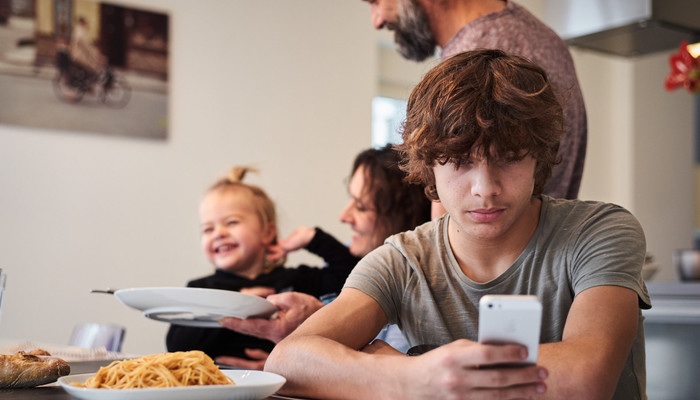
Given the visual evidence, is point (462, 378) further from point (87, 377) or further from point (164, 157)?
point (164, 157)

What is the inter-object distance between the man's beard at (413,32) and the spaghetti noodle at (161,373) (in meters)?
1.09

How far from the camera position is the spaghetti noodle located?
2.94 ft

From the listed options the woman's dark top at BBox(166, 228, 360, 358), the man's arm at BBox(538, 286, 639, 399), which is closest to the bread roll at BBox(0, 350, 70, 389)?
the man's arm at BBox(538, 286, 639, 399)

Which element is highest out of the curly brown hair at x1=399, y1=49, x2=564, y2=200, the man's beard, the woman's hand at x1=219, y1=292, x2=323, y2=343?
the man's beard

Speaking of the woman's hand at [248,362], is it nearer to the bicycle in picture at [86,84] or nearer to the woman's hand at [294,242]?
the woman's hand at [294,242]

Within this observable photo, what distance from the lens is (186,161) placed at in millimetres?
4008

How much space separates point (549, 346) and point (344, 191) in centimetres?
360

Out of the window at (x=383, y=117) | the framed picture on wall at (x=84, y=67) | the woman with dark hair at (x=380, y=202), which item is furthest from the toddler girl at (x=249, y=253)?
the window at (x=383, y=117)

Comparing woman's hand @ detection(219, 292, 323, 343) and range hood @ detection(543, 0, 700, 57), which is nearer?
woman's hand @ detection(219, 292, 323, 343)

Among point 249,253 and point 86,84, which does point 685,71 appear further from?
point 86,84

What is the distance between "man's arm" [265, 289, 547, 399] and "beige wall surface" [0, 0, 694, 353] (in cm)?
266

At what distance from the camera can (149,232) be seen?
3885mm

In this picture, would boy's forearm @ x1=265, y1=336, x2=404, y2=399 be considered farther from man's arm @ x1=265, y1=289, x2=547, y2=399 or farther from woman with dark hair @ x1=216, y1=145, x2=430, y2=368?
woman with dark hair @ x1=216, y1=145, x2=430, y2=368

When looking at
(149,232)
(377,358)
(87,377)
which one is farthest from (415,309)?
(149,232)
